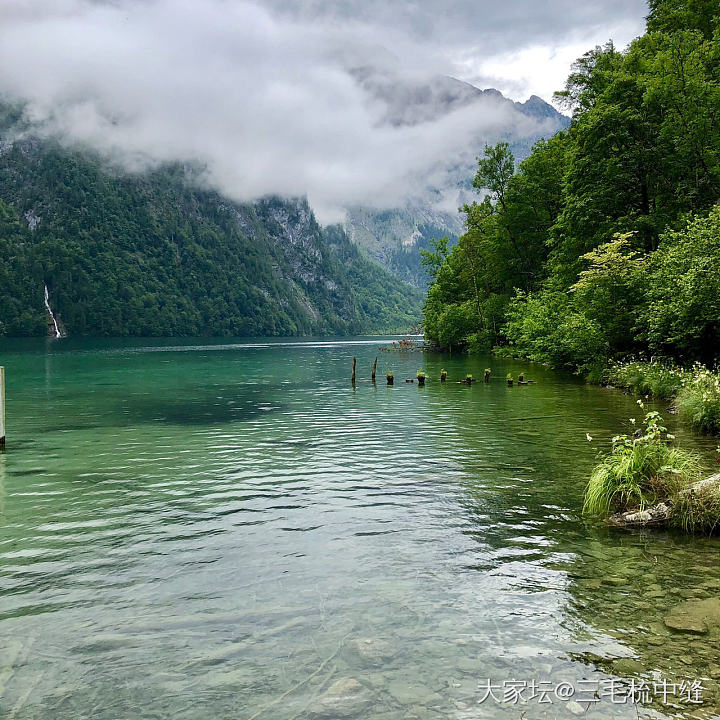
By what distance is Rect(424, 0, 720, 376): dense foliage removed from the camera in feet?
91.4

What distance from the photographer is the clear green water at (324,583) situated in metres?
5.65

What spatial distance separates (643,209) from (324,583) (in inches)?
1679

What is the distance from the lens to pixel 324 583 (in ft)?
26.8

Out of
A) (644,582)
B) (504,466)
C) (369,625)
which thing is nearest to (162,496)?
(369,625)

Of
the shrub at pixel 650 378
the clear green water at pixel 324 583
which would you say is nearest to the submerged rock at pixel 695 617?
the clear green water at pixel 324 583

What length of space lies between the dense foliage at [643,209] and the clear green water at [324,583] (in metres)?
13.9

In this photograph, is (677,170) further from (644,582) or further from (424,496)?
(644,582)

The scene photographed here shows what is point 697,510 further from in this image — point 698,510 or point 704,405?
point 704,405

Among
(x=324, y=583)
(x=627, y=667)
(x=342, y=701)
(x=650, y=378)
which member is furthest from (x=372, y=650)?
(x=650, y=378)

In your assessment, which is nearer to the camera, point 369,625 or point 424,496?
point 369,625

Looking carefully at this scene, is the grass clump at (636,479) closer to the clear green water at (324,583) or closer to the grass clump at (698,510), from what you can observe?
the grass clump at (698,510)

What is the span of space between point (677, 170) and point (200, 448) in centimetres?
3783

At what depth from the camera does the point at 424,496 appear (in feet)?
41.6

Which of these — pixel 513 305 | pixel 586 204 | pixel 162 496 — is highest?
pixel 586 204
